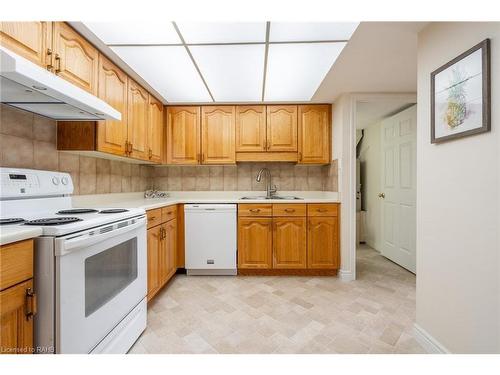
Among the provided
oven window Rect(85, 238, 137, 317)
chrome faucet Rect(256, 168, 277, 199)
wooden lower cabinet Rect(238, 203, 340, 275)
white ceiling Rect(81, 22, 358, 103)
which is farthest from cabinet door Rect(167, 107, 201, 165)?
oven window Rect(85, 238, 137, 317)

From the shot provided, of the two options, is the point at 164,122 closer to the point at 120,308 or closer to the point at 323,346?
the point at 120,308

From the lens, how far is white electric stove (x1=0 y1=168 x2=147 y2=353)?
100cm

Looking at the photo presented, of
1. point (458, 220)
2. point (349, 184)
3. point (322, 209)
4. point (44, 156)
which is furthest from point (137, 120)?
point (458, 220)

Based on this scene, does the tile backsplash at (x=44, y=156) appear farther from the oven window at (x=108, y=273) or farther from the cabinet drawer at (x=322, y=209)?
the cabinet drawer at (x=322, y=209)

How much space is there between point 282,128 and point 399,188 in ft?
5.59

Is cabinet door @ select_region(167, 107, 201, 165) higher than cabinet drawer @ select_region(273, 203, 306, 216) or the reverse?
higher

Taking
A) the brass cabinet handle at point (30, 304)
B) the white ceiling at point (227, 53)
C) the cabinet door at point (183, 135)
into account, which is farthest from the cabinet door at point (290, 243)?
the brass cabinet handle at point (30, 304)

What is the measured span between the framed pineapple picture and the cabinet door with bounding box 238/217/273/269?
179cm

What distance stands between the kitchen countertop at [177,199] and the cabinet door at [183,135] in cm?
50

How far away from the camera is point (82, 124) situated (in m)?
1.77

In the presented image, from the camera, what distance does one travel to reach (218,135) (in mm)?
3023

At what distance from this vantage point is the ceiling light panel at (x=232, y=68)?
179cm

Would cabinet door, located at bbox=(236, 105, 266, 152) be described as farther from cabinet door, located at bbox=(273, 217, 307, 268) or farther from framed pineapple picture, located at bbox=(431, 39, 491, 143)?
framed pineapple picture, located at bbox=(431, 39, 491, 143)

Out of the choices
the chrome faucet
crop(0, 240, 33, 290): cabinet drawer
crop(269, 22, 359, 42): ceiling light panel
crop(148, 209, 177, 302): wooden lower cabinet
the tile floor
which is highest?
crop(269, 22, 359, 42): ceiling light panel
